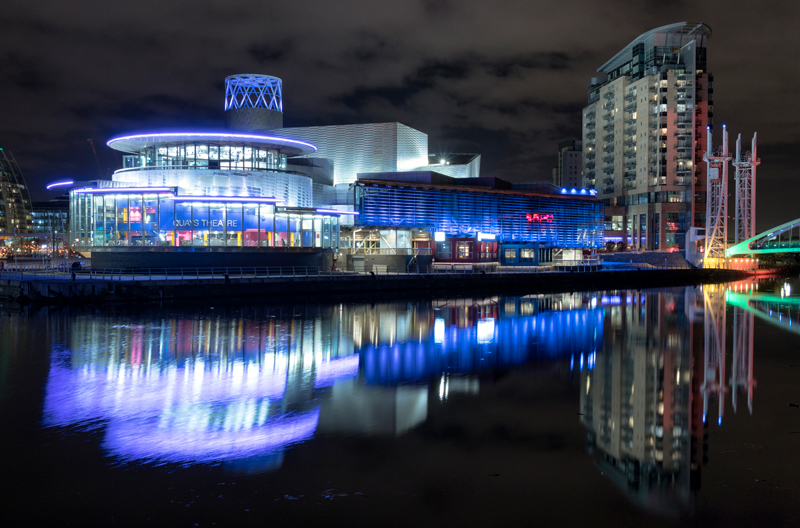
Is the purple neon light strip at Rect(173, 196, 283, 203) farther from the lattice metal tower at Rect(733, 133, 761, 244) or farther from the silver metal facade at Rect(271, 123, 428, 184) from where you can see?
the lattice metal tower at Rect(733, 133, 761, 244)

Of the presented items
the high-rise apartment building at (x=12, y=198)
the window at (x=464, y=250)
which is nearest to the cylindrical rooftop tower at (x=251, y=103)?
the window at (x=464, y=250)

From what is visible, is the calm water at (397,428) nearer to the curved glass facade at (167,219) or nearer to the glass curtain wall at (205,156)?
the curved glass facade at (167,219)

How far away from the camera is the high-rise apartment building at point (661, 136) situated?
4387 inches

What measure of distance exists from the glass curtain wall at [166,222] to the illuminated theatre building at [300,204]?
8 centimetres

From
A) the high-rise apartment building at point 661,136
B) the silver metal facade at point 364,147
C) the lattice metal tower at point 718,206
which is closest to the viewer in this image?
the silver metal facade at point 364,147

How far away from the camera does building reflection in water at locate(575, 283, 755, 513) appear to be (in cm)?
920

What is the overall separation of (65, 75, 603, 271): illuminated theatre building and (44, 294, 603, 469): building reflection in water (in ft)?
54.3

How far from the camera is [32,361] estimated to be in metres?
18.0

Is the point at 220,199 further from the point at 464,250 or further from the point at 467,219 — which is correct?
the point at 467,219

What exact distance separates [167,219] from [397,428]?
3902 cm

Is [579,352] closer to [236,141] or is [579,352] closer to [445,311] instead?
[445,311]

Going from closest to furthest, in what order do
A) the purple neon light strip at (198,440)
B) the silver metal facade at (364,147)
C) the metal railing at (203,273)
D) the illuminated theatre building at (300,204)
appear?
the purple neon light strip at (198,440) < the metal railing at (203,273) < the illuminated theatre building at (300,204) < the silver metal facade at (364,147)

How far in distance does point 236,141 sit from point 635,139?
308 ft

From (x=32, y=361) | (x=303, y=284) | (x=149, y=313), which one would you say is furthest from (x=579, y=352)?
(x=303, y=284)
